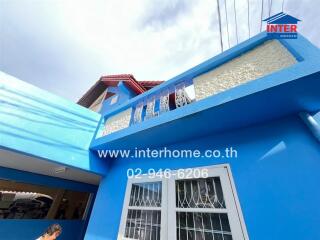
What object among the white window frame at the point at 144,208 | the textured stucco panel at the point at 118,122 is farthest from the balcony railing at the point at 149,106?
the white window frame at the point at 144,208

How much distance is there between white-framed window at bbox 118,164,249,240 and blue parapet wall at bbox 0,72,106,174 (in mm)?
1626

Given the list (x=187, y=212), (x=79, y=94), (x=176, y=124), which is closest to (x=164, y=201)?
(x=187, y=212)

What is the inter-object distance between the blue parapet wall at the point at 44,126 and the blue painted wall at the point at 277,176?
2684mm

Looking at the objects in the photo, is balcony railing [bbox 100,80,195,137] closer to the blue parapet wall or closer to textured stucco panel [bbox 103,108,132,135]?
textured stucco panel [bbox 103,108,132,135]

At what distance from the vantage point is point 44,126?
11.8ft

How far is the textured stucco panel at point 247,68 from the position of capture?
219 centimetres

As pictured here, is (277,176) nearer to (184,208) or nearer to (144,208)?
(184,208)

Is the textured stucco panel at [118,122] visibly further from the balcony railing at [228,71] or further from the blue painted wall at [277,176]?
the blue painted wall at [277,176]

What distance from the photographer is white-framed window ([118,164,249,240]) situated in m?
2.20

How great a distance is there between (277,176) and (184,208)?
4.42 feet

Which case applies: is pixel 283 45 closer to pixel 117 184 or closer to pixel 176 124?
pixel 176 124

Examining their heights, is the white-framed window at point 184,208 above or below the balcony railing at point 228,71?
below

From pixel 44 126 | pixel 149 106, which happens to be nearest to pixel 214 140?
pixel 149 106

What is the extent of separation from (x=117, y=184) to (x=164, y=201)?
1532 millimetres
